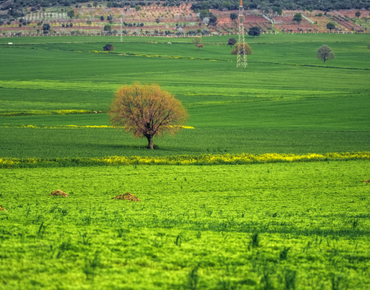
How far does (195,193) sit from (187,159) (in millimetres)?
14106

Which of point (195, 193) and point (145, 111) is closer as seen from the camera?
point (195, 193)

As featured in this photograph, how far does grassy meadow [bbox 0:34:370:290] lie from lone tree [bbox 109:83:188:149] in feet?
8.64

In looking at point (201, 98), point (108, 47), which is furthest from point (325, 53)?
point (201, 98)

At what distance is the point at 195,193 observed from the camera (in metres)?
33.3

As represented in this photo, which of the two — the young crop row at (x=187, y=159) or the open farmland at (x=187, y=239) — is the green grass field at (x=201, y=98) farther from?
the open farmland at (x=187, y=239)

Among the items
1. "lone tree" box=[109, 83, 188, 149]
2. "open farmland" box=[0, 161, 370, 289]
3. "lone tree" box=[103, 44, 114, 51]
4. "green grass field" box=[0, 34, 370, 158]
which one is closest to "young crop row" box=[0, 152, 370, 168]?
"green grass field" box=[0, 34, 370, 158]

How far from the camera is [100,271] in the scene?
12.0m

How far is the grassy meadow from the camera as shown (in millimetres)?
12398

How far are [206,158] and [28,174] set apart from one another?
16.9m

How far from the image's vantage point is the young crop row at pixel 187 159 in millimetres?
43969

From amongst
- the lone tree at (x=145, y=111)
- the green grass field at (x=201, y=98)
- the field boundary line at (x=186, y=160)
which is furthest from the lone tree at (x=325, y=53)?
the lone tree at (x=145, y=111)

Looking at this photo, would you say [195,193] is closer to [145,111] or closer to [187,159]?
[187,159]

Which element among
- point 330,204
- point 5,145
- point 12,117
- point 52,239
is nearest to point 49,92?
point 12,117

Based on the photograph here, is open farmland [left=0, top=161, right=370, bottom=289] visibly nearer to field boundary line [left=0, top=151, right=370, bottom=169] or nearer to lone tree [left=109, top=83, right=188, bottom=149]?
field boundary line [left=0, top=151, right=370, bottom=169]
